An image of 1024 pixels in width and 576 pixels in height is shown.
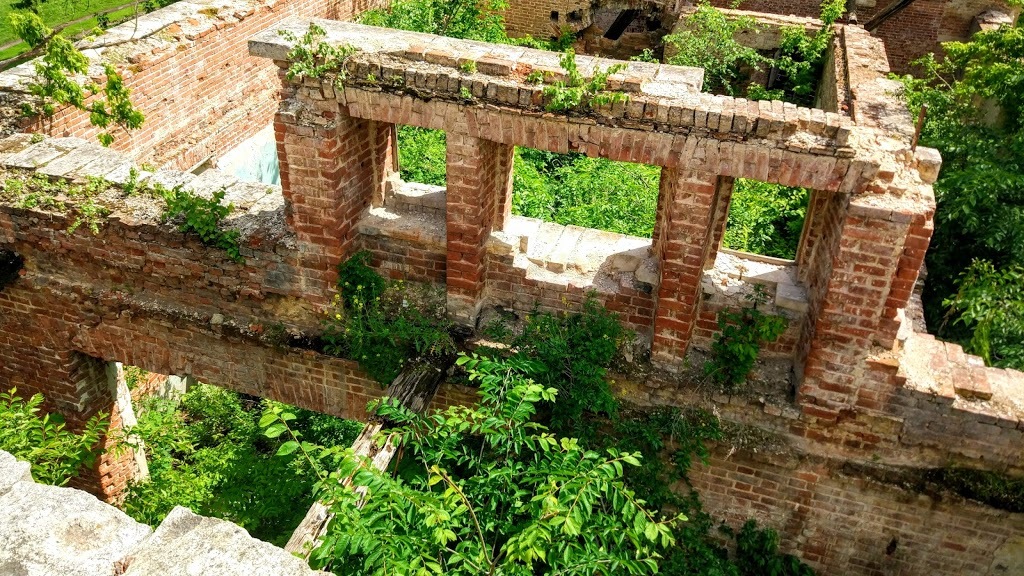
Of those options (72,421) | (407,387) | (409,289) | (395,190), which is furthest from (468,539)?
(72,421)

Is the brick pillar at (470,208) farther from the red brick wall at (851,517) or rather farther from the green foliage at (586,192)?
the green foliage at (586,192)

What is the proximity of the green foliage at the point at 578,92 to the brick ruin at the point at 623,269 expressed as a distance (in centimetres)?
8

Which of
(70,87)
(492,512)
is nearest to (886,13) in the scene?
(492,512)

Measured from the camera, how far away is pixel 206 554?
102 inches

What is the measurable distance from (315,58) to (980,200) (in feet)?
19.3

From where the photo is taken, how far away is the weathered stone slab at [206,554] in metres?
2.54

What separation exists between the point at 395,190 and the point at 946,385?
4111 millimetres

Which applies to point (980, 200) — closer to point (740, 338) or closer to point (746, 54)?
point (740, 338)

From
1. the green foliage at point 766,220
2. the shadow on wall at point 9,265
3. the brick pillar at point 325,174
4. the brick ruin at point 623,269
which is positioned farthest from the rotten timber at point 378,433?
the green foliage at point 766,220

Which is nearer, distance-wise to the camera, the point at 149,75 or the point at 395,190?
the point at 395,190

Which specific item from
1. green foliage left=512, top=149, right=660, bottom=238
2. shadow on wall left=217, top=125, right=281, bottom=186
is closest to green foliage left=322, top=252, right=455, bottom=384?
green foliage left=512, top=149, right=660, bottom=238

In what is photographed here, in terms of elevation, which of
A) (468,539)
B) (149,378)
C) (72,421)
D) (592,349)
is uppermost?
(592,349)

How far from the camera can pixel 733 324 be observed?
5.14 metres

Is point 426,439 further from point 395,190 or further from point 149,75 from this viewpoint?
point 149,75
